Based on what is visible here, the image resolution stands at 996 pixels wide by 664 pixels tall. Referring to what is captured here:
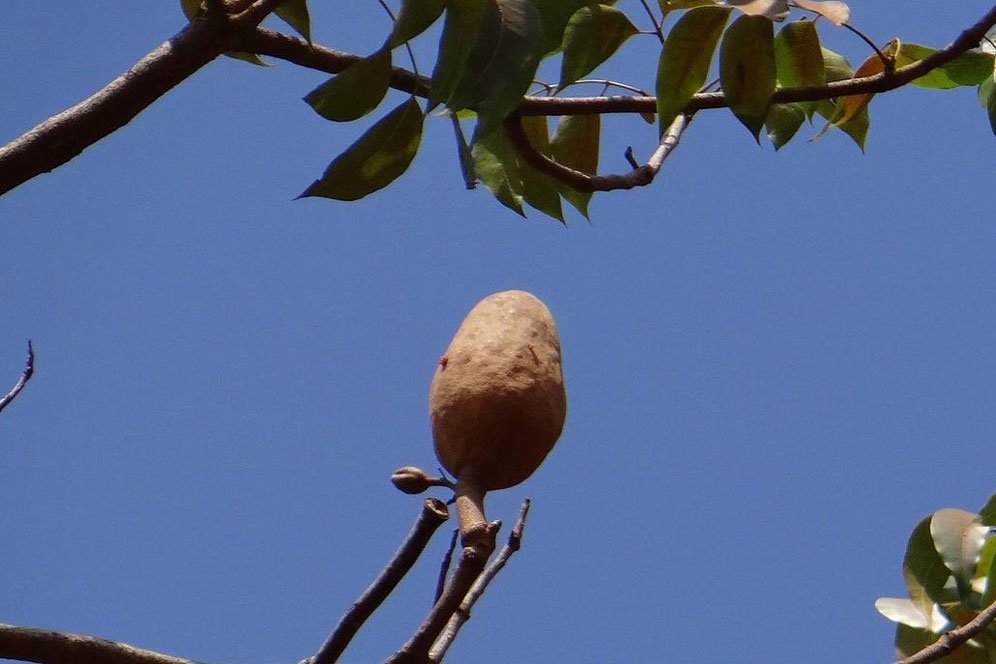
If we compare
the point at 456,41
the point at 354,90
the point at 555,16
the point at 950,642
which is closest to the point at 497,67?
the point at 456,41

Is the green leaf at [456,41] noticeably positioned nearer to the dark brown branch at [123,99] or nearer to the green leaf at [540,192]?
the dark brown branch at [123,99]

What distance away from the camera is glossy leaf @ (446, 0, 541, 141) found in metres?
1.34

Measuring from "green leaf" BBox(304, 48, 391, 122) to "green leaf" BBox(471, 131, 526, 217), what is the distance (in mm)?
419

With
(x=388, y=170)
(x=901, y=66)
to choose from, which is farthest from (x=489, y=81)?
(x=901, y=66)

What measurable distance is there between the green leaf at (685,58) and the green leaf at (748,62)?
0.12ft

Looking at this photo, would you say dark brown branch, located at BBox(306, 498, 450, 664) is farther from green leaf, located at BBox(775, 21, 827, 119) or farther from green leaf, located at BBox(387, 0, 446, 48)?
green leaf, located at BBox(775, 21, 827, 119)

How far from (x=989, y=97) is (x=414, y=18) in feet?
3.88

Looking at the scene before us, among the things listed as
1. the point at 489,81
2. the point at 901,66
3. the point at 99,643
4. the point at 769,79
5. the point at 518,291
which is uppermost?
the point at 901,66

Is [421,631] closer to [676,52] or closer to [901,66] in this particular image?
[676,52]

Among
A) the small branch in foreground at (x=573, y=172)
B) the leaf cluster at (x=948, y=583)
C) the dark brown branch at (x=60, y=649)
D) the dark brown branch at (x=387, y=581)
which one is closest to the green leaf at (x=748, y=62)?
the small branch in foreground at (x=573, y=172)

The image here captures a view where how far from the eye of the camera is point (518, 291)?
1.65m

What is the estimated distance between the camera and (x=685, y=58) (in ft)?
5.53

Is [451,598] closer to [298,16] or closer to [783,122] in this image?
[298,16]

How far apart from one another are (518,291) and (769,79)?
0.46 metres
